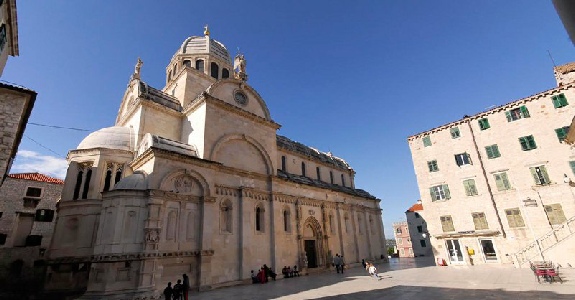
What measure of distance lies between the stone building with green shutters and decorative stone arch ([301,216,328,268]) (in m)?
9.88

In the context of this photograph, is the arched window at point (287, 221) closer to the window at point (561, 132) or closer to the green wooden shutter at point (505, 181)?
the green wooden shutter at point (505, 181)

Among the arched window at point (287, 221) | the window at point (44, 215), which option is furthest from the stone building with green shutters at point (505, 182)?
the window at point (44, 215)

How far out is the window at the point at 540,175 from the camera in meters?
20.4

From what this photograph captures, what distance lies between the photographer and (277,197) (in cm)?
2205

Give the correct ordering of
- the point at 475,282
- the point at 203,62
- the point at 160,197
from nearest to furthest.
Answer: the point at 475,282 < the point at 160,197 < the point at 203,62

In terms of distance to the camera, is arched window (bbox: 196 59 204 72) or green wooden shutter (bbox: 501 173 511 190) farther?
arched window (bbox: 196 59 204 72)

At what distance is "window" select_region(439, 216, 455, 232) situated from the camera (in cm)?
2418

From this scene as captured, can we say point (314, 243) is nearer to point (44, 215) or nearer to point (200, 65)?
point (200, 65)

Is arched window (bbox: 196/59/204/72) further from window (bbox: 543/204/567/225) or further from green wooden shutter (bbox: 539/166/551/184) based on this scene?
window (bbox: 543/204/567/225)

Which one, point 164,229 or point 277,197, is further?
point 277,197

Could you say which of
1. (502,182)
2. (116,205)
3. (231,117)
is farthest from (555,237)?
(116,205)

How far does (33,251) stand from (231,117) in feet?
75.0

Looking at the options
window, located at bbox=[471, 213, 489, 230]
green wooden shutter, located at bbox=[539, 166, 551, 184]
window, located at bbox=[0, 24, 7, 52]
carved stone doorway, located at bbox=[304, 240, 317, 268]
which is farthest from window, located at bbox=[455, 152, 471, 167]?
window, located at bbox=[0, 24, 7, 52]

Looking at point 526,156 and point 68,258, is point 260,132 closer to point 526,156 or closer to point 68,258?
point 68,258
